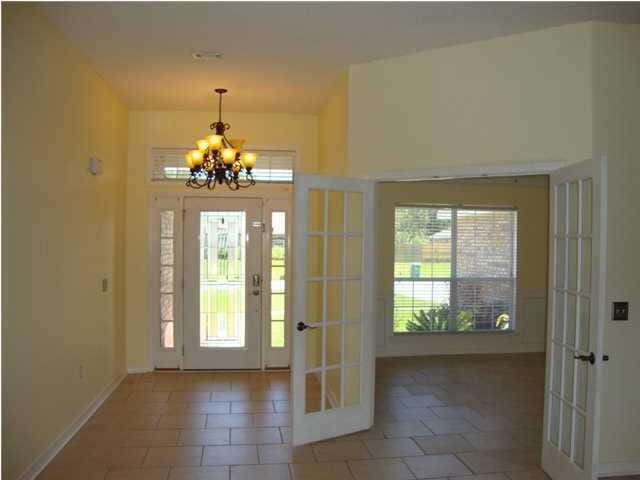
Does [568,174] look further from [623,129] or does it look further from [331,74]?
[331,74]

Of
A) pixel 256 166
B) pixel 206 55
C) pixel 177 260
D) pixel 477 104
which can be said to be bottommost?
pixel 177 260

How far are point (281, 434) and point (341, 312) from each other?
107cm

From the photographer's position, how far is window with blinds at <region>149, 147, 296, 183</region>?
6.53 meters

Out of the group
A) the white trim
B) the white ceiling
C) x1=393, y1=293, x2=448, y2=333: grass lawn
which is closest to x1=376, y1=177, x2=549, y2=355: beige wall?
x1=393, y1=293, x2=448, y2=333: grass lawn

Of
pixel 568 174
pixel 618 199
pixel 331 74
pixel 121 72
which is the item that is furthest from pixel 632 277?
pixel 121 72

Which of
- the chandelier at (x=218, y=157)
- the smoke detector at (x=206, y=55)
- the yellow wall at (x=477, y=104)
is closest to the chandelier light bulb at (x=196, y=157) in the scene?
the chandelier at (x=218, y=157)

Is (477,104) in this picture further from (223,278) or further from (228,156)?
(223,278)

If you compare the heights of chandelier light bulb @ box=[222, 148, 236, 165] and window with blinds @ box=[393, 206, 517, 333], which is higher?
chandelier light bulb @ box=[222, 148, 236, 165]

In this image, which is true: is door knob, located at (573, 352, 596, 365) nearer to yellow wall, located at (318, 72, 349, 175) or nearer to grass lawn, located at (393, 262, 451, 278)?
yellow wall, located at (318, 72, 349, 175)

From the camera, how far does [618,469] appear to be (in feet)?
12.2

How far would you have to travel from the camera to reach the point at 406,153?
4445 millimetres

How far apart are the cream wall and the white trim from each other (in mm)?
2413

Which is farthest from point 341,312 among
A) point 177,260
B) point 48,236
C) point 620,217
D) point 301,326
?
point 177,260

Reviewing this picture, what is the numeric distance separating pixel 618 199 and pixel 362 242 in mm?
1843
